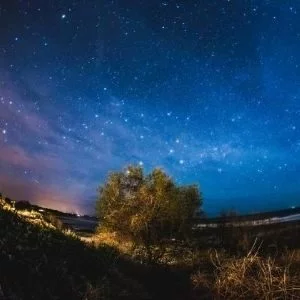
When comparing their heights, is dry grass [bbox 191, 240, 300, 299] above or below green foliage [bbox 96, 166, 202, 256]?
below

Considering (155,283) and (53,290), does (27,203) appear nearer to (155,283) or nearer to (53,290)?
(155,283)

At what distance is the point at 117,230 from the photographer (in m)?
38.6

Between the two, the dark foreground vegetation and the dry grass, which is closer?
the dark foreground vegetation

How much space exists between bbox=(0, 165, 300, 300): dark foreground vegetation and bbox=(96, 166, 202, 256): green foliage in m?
0.09

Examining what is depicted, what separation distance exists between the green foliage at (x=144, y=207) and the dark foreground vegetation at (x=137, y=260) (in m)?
0.09

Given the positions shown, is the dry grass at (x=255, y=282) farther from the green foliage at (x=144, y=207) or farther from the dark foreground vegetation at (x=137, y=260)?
the green foliage at (x=144, y=207)

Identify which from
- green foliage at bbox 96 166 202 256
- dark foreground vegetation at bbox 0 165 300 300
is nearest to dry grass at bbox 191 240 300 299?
dark foreground vegetation at bbox 0 165 300 300

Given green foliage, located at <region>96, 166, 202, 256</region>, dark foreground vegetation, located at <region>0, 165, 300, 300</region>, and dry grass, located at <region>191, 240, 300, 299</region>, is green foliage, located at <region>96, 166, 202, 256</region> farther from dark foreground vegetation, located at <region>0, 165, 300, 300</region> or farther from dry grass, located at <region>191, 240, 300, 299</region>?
dry grass, located at <region>191, 240, 300, 299</region>

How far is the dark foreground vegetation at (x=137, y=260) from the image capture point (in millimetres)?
17984

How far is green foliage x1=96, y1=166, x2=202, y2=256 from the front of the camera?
37.2 metres

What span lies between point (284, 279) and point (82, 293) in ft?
26.5

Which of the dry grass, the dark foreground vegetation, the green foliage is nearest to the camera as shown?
the dark foreground vegetation

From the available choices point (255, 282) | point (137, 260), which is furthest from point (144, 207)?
point (255, 282)

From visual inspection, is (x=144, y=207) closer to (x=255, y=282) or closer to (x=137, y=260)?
(x=137, y=260)
